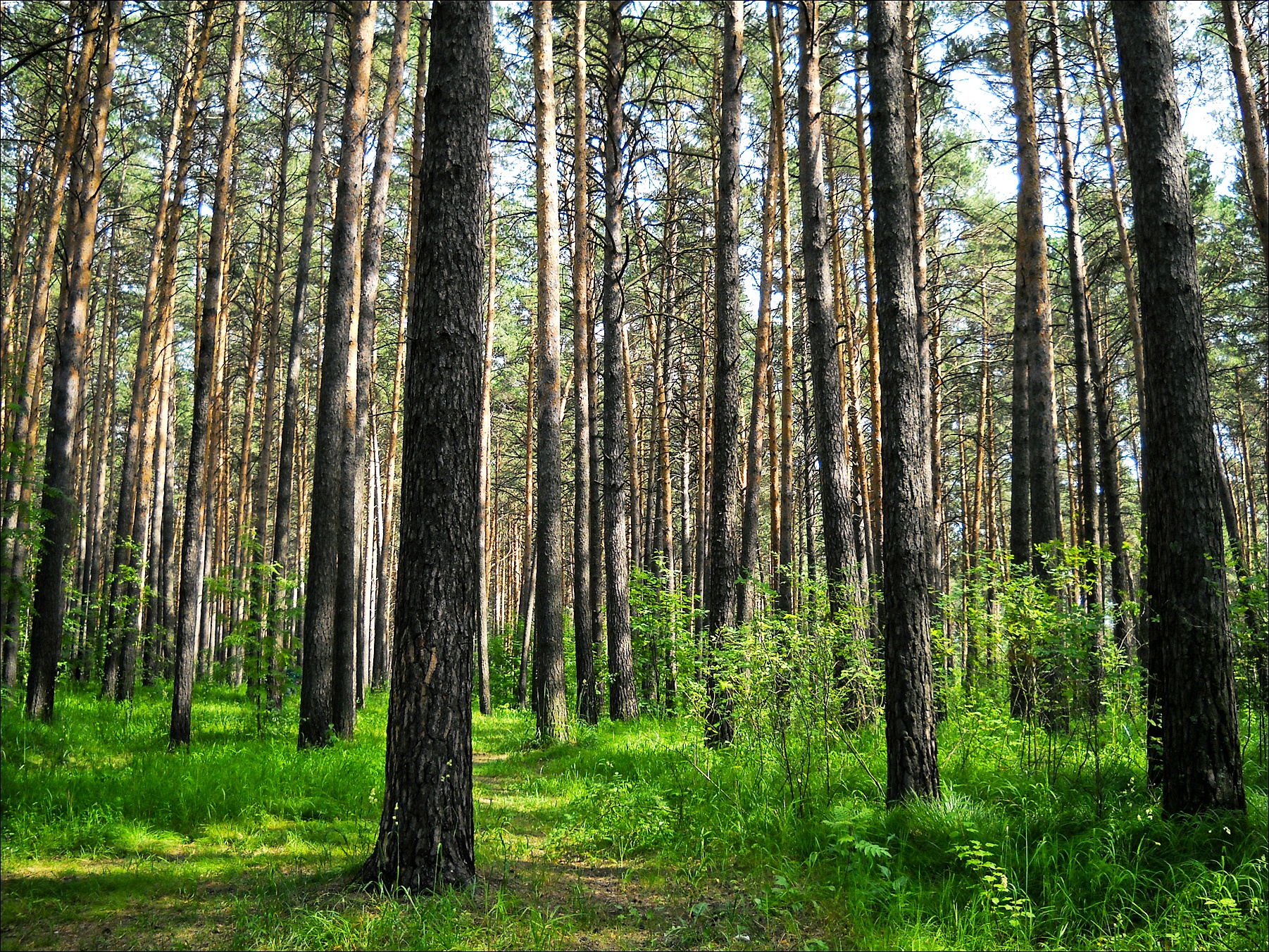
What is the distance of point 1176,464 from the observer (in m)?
4.61

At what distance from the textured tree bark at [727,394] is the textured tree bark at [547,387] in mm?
2346

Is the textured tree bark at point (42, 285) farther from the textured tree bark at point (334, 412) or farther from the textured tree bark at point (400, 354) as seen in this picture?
the textured tree bark at point (400, 354)

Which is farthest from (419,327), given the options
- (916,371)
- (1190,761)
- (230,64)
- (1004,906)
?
(230,64)

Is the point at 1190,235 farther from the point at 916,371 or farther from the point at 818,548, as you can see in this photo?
the point at 818,548

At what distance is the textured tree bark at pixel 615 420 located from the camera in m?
10.9

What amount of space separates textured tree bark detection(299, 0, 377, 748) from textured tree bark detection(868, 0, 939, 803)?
6.06 metres

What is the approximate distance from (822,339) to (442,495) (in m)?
6.25

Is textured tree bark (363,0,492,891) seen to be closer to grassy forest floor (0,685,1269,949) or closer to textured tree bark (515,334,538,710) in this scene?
grassy forest floor (0,685,1269,949)

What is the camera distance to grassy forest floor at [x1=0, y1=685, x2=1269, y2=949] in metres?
3.73

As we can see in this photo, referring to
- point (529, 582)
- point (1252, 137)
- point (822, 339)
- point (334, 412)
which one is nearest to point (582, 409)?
point (334, 412)

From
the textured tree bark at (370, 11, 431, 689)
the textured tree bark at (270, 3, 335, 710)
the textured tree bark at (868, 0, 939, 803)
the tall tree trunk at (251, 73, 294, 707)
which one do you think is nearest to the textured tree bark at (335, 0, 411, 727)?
the textured tree bark at (370, 11, 431, 689)

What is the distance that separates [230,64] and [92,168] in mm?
2199

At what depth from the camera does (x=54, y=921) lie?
3.84 metres

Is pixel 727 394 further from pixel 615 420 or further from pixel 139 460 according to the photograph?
pixel 139 460
